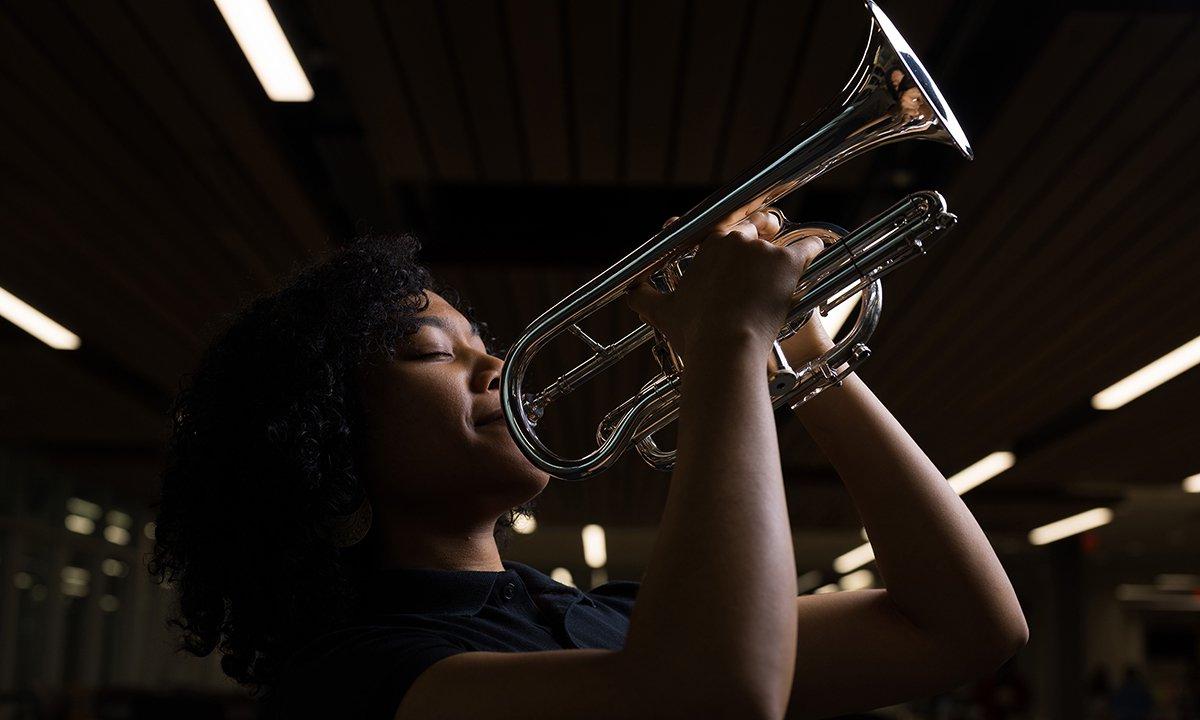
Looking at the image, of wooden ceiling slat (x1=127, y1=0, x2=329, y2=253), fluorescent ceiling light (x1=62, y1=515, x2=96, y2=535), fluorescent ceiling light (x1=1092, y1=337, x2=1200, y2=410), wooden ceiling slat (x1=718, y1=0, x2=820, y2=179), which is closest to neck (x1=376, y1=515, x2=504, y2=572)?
wooden ceiling slat (x1=127, y1=0, x2=329, y2=253)

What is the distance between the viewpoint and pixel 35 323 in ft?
21.1

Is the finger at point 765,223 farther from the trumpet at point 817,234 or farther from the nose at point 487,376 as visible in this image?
the nose at point 487,376

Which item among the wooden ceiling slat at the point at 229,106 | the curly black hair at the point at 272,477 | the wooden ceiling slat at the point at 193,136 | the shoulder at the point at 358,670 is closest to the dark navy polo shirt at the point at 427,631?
the shoulder at the point at 358,670

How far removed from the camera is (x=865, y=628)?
4.72 feet

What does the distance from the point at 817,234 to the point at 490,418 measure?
1.44 ft

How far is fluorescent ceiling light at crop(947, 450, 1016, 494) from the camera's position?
9812 mm

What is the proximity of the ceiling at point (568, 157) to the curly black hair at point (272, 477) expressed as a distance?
2.61 ft

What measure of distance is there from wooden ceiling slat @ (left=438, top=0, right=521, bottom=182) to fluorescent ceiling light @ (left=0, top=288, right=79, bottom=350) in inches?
118

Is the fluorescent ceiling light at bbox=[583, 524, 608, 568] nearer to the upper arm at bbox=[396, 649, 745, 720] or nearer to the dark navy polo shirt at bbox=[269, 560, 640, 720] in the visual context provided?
the dark navy polo shirt at bbox=[269, 560, 640, 720]

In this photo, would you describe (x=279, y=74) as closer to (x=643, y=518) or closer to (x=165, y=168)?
(x=165, y=168)

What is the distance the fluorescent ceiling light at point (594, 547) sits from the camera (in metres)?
15.8

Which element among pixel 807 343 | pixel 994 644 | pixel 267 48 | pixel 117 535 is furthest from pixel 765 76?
pixel 117 535

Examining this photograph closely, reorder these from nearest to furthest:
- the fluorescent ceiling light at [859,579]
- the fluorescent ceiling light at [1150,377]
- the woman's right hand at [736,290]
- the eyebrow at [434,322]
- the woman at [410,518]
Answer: the woman's right hand at [736,290] → the woman at [410,518] → the eyebrow at [434,322] → the fluorescent ceiling light at [1150,377] → the fluorescent ceiling light at [859,579]

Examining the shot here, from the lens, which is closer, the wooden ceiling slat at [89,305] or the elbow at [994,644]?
the elbow at [994,644]
